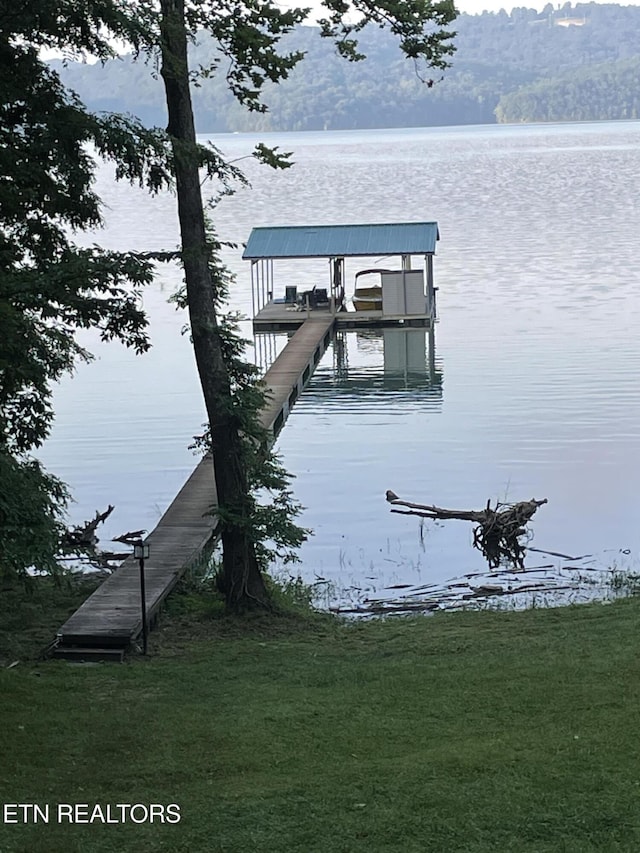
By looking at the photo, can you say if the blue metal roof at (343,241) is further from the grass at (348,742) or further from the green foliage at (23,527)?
the green foliage at (23,527)

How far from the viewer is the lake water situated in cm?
1638

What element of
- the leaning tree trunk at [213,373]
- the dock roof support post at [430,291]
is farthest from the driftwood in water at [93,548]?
the dock roof support post at [430,291]

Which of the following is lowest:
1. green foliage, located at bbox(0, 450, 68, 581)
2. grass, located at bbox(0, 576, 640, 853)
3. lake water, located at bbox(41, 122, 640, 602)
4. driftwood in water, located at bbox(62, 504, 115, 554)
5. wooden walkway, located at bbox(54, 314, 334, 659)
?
lake water, located at bbox(41, 122, 640, 602)

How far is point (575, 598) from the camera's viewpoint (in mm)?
13000

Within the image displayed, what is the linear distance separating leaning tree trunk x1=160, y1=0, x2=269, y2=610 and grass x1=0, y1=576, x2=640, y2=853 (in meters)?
1.26

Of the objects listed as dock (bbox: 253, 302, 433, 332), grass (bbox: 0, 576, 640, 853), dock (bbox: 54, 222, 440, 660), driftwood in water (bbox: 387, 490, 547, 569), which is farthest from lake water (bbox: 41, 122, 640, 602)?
grass (bbox: 0, 576, 640, 853)

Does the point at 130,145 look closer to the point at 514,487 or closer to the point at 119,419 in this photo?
the point at 514,487

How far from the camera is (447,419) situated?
23984 millimetres

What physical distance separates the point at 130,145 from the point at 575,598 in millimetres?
6434

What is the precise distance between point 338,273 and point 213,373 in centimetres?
Result: 2556

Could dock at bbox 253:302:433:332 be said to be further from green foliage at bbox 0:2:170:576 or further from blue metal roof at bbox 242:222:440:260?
green foliage at bbox 0:2:170:576

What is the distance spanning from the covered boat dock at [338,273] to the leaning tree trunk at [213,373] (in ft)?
73.5

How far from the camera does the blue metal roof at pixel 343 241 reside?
113ft

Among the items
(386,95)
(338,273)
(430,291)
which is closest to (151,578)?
(430,291)
